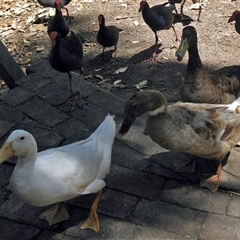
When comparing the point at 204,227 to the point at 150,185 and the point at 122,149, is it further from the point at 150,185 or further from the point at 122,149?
the point at 122,149

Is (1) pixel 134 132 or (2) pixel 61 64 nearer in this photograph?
(1) pixel 134 132

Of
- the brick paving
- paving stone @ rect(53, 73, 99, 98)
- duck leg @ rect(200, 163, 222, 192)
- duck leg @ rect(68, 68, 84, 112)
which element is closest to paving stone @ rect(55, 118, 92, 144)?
the brick paving

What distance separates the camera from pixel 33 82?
4996 mm

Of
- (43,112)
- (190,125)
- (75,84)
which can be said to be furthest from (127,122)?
(75,84)

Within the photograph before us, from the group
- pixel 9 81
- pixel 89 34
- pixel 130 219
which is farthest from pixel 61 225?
pixel 89 34

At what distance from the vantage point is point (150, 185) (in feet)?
12.3

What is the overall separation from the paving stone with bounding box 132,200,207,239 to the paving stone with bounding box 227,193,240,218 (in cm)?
18

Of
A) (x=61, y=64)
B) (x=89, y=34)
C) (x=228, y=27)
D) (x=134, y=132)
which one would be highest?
(x=61, y=64)

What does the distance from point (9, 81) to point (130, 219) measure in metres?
2.42

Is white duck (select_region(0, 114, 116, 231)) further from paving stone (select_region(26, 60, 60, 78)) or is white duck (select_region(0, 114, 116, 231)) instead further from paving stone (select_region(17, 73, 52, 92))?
paving stone (select_region(26, 60, 60, 78))

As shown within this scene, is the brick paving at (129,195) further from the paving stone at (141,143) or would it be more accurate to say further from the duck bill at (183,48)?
the duck bill at (183,48)

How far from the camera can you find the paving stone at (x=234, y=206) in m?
3.49

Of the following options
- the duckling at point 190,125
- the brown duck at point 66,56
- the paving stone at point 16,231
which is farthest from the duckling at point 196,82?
the paving stone at point 16,231

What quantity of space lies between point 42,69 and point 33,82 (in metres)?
0.30
